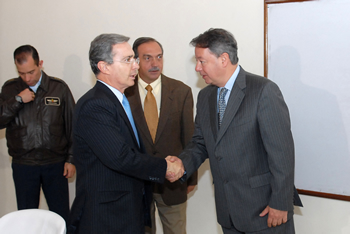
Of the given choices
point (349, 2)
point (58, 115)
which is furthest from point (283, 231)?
point (58, 115)

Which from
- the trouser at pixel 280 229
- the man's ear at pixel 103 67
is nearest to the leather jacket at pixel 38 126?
the man's ear at pixel 103 67

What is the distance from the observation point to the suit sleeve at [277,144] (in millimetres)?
1916

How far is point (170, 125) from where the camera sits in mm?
2734

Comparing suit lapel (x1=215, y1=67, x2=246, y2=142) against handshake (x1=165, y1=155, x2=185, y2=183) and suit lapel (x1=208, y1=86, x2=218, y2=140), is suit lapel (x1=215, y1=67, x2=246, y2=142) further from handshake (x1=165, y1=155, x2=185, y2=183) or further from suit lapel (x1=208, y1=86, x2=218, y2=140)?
handshake (x1=165, y1=155, x2=185, y2=183)

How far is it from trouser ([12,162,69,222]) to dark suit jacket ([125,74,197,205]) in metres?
1.11

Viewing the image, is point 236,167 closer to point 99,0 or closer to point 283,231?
point 283,231

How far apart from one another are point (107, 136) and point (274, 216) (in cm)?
107

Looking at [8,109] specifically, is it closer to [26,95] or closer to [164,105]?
[26,95]

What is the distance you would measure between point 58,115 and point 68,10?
4.21 feet

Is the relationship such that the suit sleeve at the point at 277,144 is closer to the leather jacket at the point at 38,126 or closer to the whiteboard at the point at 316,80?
the whiteboard at the point at 316,80

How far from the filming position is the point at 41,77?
10.7 ft

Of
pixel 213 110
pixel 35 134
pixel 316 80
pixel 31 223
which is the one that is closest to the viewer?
pixel 31 223

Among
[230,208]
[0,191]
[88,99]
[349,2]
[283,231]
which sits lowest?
[0,191]

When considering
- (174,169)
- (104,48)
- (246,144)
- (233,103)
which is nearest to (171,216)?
(174,169)
